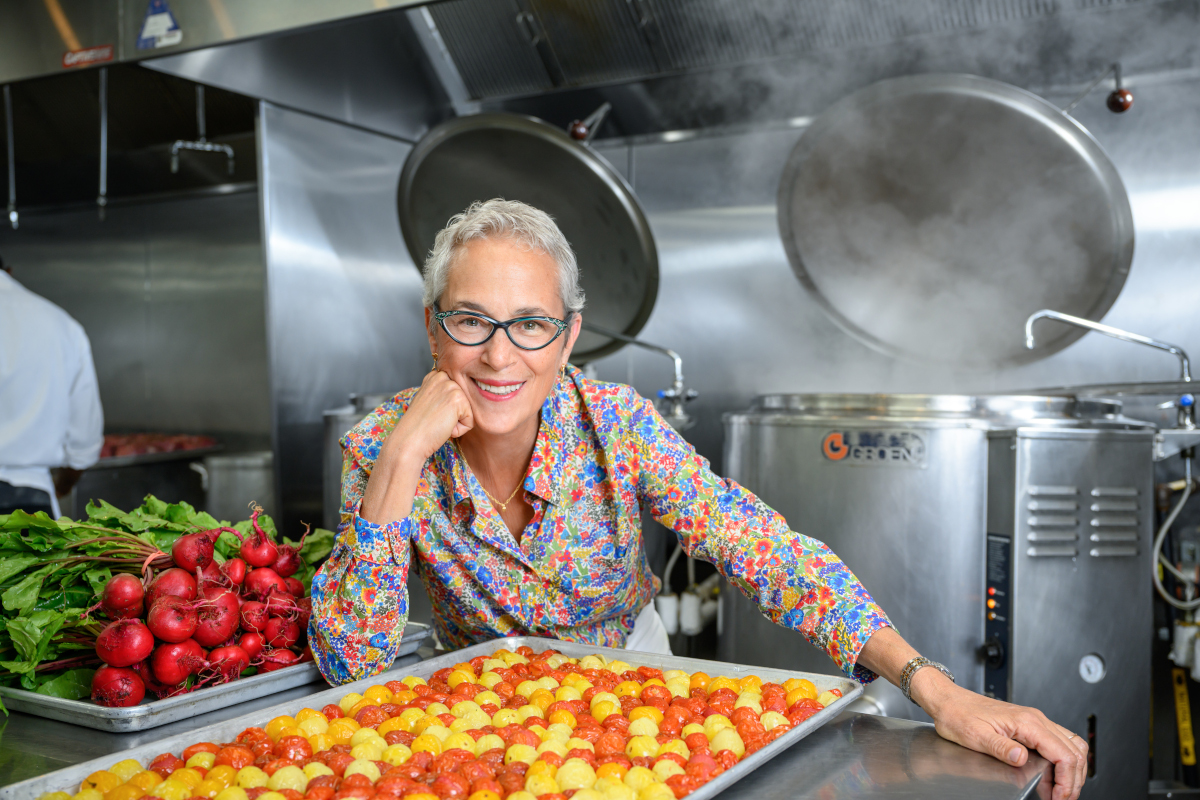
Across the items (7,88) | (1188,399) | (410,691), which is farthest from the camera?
(7,88)

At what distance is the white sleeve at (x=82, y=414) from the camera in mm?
3117

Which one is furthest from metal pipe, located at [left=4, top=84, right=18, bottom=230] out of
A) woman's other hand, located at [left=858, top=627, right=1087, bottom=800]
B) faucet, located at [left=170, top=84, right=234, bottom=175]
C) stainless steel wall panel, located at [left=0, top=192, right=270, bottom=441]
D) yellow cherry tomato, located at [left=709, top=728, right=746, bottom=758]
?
woman's other hand, located at [left=858, top=627, right=1087, bottom=800]

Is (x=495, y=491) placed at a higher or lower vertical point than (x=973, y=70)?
lower

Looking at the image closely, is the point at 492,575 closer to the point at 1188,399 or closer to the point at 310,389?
the point at 1188,399

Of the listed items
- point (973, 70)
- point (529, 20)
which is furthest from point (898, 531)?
point (529, 20)

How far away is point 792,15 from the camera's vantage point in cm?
285

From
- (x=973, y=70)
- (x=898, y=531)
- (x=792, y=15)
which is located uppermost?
(x=792, y=15)

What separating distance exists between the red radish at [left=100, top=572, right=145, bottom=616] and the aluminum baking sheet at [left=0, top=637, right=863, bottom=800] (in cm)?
25

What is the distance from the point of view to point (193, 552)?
4.04 ft

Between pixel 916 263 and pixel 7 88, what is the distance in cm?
374

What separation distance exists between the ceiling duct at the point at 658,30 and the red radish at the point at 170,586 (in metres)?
1.96

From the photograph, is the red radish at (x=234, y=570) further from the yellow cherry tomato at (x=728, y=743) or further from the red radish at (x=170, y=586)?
the yellow cherry tomato at (x=728, y=743)

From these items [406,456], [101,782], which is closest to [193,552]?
[406,456]

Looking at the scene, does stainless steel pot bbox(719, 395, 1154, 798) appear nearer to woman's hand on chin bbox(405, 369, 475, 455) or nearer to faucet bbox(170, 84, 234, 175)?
woman's hand on chin bbox(405, 369, 475, 455)
